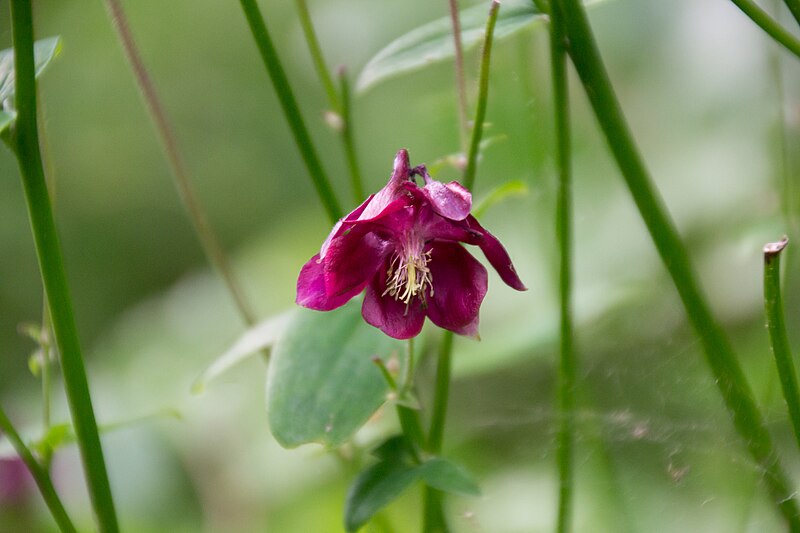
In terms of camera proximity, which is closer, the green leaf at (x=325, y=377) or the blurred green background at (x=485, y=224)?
the green leaf at (x=325, y=377)

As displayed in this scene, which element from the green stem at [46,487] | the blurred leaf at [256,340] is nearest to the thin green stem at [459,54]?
the blurred leaf at [256,340]

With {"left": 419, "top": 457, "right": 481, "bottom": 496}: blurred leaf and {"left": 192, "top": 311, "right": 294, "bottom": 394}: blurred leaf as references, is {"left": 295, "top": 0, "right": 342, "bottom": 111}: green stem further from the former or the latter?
{"left": 419, "top": 457, "right": 481, "bottom": 496}: blurred leaf

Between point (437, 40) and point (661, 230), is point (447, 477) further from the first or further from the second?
point (437, 40)

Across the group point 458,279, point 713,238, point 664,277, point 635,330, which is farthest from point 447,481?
point 713,238

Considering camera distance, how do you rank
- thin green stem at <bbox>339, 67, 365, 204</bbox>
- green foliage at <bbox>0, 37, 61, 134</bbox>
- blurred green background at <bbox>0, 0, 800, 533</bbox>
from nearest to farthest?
green foliage at <bbox>0, 37, 61, 134</bbox> → thin green stem at <bbox>339, 67, 365, 204</bbox> → blurred green background at <bbox>0, 0, 800, 533</bbox>

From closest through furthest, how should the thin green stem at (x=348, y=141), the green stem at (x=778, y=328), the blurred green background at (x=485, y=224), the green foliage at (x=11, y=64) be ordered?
the green stem at (x=778, y=328) → the green foliage at (x=11, y=64) → the thin green stem at (x=348, y=141) → the blurred green background at (x=485, y=224)

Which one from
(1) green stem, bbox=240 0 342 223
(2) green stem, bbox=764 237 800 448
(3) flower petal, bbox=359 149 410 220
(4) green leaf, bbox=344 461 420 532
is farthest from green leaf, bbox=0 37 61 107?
(2) green stem, bbox=764 237 800 448

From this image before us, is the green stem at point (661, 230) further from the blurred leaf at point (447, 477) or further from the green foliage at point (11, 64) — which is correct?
the green foliage at point (11, 64)

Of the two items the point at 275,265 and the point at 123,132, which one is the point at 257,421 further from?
the point at 123,132
